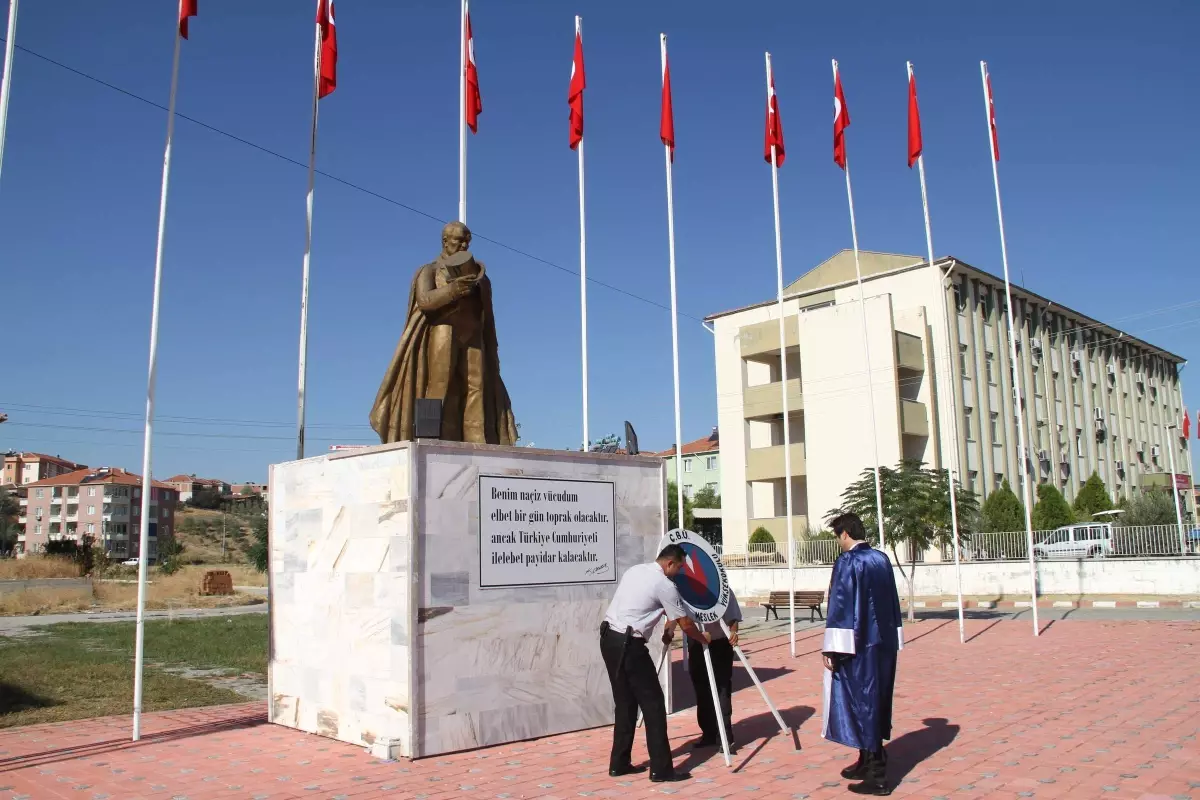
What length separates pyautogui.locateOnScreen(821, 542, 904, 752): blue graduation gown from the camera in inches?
264

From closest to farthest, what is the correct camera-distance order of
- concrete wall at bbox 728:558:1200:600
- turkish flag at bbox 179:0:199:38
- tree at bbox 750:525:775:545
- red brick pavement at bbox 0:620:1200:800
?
1. red brick pavement at bbox 0:620:1200:800
2. turkish flag at bbox 179:0:199:38
3. concrete wall at bbox 728:558:1200:600
4. tree at bbox 750:525:775:545

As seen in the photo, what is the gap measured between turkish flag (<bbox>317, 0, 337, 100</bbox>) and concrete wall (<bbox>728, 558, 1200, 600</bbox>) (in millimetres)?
21582

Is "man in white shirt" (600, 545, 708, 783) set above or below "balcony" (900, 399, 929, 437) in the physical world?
below

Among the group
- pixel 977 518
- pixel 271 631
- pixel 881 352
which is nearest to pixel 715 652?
pixel 271 631

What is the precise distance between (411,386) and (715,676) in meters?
3.94

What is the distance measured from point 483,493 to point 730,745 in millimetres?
2961

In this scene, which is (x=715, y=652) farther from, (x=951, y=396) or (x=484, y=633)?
(x=951, y=396)

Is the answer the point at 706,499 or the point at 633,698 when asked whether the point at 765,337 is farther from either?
the point at 633,698

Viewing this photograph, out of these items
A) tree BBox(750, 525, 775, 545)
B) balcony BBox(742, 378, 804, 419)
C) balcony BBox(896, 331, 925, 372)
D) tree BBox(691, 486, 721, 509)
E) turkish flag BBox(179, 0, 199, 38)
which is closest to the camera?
turkish flag BBox(179, 0, 199, 38)

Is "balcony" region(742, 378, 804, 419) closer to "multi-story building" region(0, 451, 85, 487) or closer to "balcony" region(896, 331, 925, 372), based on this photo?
"balcony" region(896, 331, 925, 372)

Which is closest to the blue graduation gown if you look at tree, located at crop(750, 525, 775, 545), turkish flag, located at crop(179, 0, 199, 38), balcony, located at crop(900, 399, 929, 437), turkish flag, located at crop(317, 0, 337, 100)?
turkish flag, located at crop(179, 0, 199, 38)

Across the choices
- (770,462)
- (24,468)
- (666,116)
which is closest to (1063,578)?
(770,462)

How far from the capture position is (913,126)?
1673cm

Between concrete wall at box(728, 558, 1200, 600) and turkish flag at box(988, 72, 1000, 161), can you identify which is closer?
turkish flag at box(988, 72, 1000, 161)
